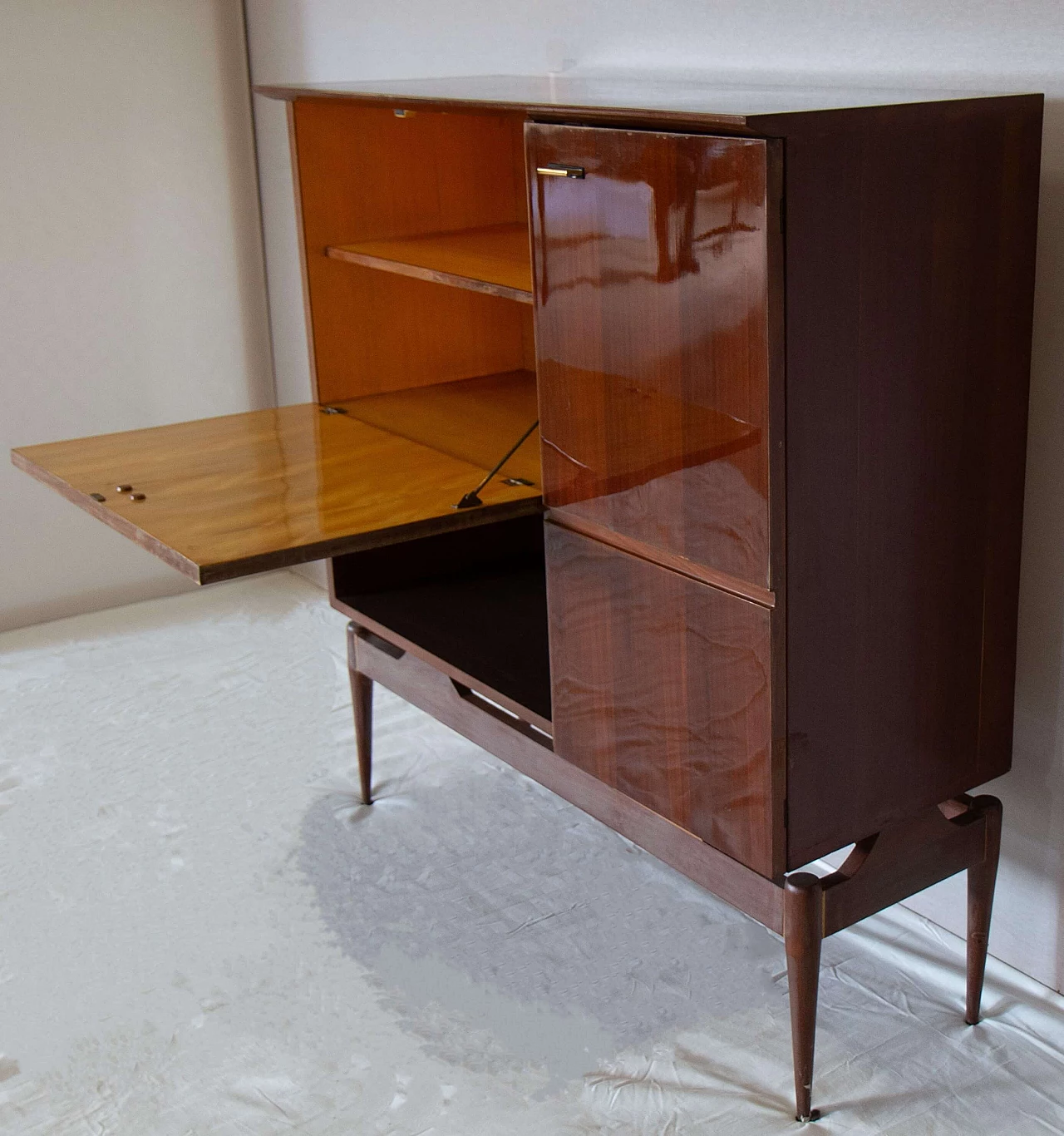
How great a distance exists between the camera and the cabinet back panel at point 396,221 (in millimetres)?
2619

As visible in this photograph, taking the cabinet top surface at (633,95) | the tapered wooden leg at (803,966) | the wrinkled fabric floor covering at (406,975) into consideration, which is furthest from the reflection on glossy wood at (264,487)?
the wrinkled fabric floor covering at (406,975)

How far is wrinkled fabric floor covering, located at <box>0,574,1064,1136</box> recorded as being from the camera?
6.74 ft

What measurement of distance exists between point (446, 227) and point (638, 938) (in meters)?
1.39

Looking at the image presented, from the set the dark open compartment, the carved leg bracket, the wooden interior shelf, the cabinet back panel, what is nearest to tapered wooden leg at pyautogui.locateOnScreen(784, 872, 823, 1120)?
the carved leg bracket

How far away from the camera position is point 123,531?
2.01 m

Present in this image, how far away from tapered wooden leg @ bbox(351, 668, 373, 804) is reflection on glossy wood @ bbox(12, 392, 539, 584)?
1.89 ft

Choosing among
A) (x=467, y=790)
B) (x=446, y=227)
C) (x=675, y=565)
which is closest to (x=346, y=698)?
(x=467, y=790)

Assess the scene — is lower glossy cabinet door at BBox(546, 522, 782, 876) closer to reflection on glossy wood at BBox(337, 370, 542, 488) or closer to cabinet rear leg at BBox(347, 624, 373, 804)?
reflection on glossy wood at BBox(337, 370, 542, 488)

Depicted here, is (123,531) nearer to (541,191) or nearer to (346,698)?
(541,191)

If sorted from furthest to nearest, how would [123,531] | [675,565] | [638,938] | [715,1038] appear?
1. [638,938]
2. [715,1038]
3. [123,531]
4. [675,565]

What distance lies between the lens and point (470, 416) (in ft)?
8.55

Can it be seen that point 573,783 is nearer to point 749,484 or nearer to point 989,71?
point 749,484

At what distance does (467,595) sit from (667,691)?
2.60 ft

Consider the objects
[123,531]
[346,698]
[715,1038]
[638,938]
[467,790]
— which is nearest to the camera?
[123,531]
